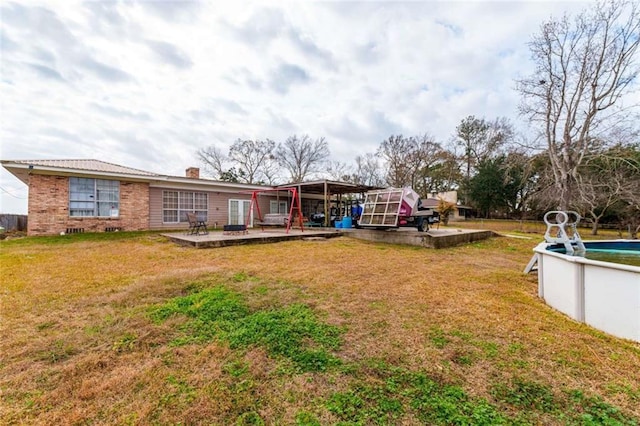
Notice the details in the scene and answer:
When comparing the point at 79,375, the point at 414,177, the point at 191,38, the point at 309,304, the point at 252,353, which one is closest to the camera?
the point at 79,375

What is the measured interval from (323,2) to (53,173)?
38.8 feet

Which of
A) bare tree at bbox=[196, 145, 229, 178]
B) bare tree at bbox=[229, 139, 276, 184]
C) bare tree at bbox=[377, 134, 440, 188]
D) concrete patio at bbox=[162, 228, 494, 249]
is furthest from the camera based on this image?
bare tree at bbox=[229, 139, 276, 184]

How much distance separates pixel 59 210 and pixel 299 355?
13.3 meters

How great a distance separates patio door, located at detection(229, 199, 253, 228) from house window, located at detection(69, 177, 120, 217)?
539 cm

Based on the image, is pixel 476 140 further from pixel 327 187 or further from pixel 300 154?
pixel 327 187

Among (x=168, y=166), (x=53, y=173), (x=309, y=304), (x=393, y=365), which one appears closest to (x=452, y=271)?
(x=309, y=304)

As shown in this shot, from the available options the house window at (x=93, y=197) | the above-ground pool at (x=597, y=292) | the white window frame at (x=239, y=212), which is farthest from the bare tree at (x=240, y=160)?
the above-ground pool at (x=597, y=292)

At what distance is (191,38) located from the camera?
9383 millimetres

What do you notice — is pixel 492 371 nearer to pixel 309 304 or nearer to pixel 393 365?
pixel 393 365

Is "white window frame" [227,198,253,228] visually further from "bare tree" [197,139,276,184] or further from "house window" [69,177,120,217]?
"bare tree" [197,139,276,184]

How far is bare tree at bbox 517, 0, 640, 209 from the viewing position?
12953 millimetres

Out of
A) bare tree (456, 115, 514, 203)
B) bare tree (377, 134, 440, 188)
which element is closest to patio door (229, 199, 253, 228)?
bare tree (377, 134, 440, 188)

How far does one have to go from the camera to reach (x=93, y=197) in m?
11.5

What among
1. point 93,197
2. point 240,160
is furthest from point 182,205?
point 240,160
